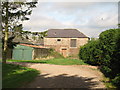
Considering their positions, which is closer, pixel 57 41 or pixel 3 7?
pixel 3 7

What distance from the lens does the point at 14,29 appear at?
16.0 meters

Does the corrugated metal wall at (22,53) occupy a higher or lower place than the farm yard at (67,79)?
higher

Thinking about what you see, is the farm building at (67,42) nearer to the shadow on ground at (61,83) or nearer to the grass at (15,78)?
the grass at (15,78)

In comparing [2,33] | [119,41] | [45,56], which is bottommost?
[45,56]

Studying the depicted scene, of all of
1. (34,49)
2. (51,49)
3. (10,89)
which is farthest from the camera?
(51,49)

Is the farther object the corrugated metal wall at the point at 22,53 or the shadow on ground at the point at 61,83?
the corrugated metal wall at the point at 22,53

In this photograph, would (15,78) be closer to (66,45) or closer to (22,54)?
(22,54)

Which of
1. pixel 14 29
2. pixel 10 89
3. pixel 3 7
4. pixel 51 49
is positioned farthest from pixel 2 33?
pixel 51 49

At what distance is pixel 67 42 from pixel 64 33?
2.81m

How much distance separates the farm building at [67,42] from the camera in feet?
125

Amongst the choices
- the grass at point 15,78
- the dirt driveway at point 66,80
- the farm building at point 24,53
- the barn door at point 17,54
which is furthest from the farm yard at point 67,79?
the barn door at point 17,54

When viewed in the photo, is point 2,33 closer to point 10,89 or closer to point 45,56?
point 10,89

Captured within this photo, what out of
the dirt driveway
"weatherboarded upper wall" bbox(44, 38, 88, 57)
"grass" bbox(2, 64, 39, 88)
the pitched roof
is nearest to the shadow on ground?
the dirt driveway

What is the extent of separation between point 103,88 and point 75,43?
102ft
